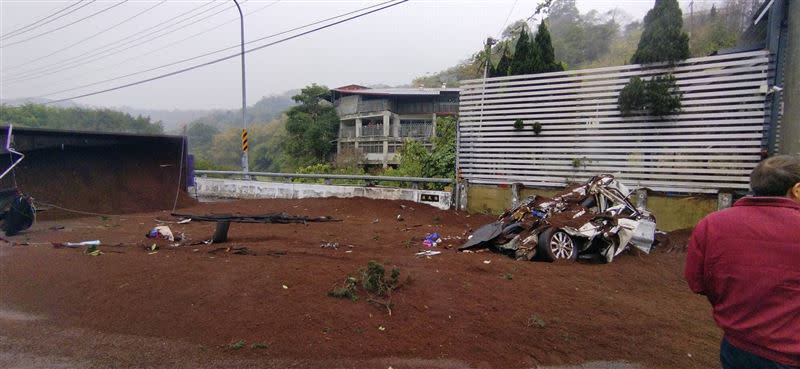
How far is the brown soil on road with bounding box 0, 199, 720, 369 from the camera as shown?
4031mm

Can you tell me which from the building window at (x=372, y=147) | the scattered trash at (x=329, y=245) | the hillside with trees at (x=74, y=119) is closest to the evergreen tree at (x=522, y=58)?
the scattered trash at (x=329, y=245)

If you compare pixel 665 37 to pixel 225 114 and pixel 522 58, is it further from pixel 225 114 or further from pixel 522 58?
pixel 225 114

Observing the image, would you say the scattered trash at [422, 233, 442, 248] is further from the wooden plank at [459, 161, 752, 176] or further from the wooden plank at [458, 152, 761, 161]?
the wooden plank at [458, 152, 761, 161]

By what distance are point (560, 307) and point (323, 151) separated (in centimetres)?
3437

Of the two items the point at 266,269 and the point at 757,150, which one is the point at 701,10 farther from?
the point at 266,269

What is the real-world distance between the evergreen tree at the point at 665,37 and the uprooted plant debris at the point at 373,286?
801cm

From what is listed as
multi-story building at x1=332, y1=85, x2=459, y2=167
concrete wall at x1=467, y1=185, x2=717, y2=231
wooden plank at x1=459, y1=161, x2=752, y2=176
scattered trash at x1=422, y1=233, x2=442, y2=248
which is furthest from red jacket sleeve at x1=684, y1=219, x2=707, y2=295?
multi-story building at x1=332, y1=85, x2=459, y2=167

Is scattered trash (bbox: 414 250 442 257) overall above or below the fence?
below

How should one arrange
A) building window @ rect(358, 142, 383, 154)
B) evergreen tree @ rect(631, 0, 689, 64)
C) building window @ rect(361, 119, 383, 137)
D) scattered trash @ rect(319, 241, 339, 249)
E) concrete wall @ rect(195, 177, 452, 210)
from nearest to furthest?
scattered trash @ rect(319, 241, 339, 249) → evergreen tree @ rect(631, 0, 689, 64) → concrete wall @ rect(195, 177, 452, 210) → building window @ rect(358, 142, 383, 154) → building window @ rect(361, 119, 383, 137)

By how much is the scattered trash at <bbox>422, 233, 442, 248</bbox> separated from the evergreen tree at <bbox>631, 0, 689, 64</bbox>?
5.98 meters

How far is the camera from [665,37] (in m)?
9.68

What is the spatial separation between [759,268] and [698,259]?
0.26 metres

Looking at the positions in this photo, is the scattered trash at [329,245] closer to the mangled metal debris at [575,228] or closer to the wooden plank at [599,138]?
the mangled metal debris at [575,228]

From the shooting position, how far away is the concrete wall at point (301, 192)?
13.2m
